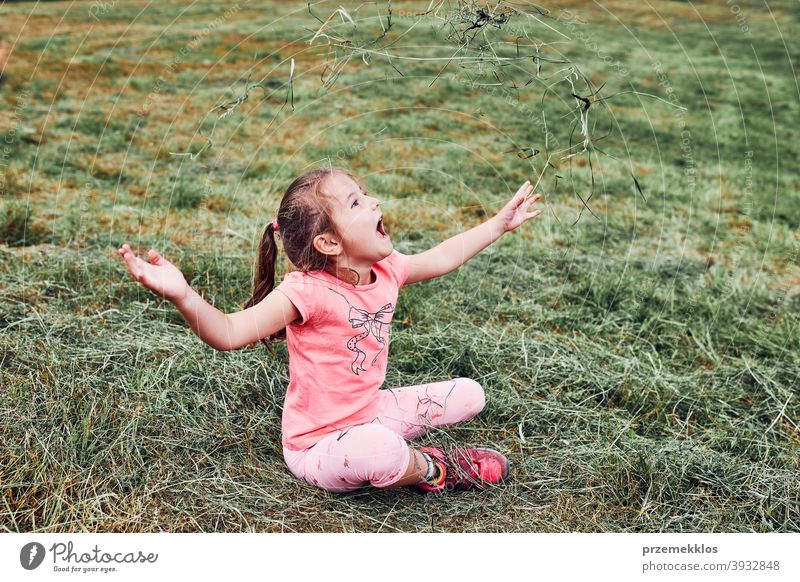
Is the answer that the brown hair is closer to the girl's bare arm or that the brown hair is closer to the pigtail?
the pigtail

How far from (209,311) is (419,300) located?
1.29 metres

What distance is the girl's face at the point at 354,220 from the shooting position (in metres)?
2.15

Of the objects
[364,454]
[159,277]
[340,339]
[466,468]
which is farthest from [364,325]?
[159,277]

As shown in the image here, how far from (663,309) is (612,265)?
0.45 m

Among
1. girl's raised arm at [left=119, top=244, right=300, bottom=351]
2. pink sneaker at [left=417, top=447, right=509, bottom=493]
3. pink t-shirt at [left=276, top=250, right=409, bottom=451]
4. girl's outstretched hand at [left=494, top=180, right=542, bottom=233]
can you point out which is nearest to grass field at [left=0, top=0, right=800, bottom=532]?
pink sneaker at [left=417, top=447, right=509, bottom=493]

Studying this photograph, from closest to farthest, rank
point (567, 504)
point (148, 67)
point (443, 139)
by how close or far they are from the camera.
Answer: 1. point (567, 504)
2. point (443, 139)
3. point (148, 67)

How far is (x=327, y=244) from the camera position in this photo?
216 cm

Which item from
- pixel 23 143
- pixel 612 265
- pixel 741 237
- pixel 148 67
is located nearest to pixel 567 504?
pixel 612 265

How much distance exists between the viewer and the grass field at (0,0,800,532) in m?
2.20

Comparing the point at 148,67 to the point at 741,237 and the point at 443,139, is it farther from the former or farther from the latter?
the point at 741,237

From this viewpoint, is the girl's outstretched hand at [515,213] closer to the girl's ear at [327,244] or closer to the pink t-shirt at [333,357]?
the pink t-shirt at [333,357]

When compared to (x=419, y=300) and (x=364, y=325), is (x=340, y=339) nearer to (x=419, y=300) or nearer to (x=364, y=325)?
(x=364, y=325)

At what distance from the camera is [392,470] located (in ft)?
6.92

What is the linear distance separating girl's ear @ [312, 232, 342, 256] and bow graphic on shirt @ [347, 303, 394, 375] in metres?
0.16
